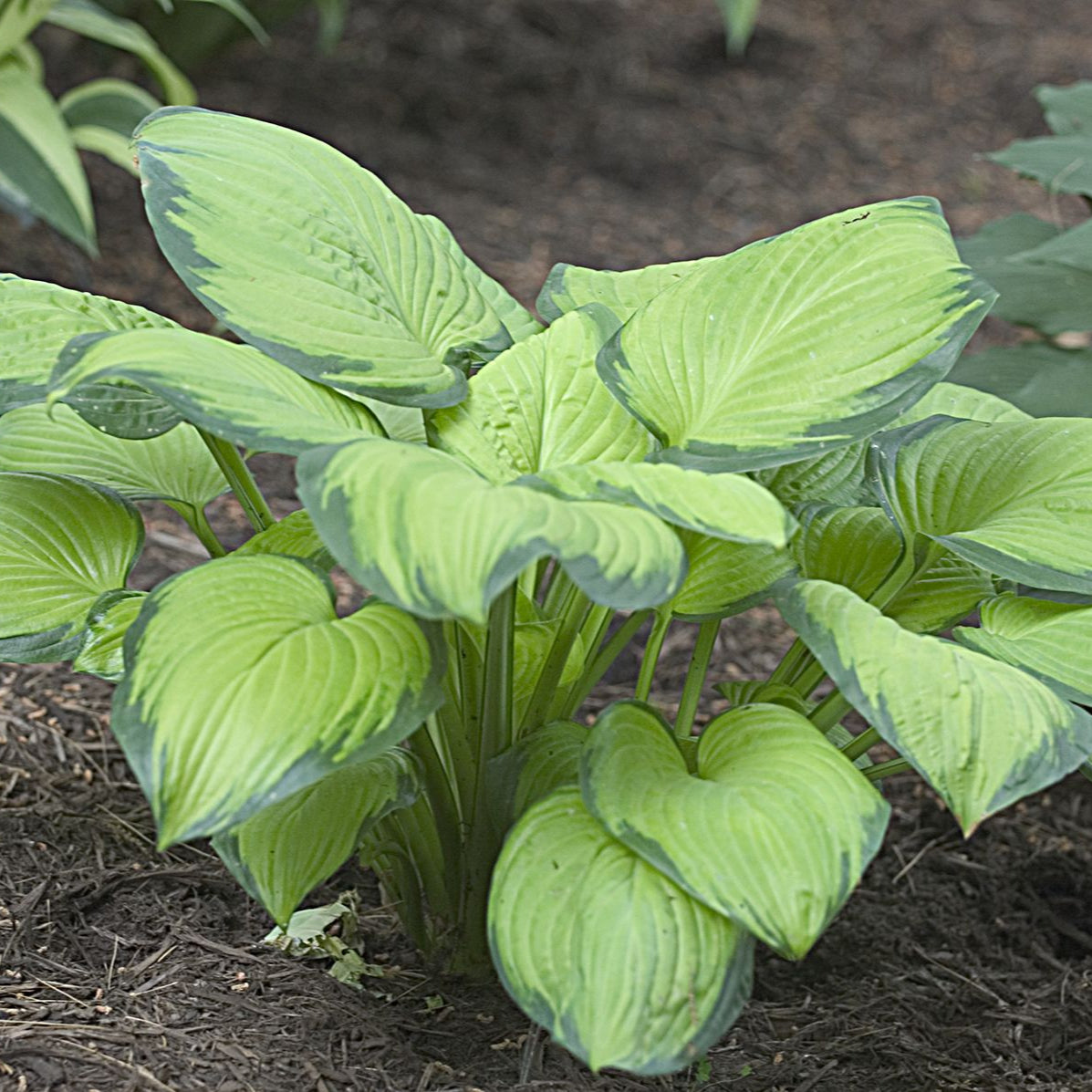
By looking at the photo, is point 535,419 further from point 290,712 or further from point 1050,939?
point 1050,939

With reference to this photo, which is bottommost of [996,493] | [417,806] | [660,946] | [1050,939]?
[1050,939]

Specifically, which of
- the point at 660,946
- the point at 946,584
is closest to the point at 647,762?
the point at 660,946

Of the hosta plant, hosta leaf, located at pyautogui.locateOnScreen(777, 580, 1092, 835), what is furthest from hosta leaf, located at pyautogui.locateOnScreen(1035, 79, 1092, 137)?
hosta leaf, located at pyautogui.locateOnScreen(777, 580, 1092, 835)

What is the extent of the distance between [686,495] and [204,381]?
32 cm

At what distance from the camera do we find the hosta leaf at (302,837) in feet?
3.14

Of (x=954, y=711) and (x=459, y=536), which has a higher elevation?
(x=459, y=536)

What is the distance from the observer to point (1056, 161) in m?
1.84

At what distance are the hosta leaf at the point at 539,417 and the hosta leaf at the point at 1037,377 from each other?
863mm

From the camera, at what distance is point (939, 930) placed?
4.41 ft

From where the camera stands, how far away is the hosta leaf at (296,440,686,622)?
2.50 ft

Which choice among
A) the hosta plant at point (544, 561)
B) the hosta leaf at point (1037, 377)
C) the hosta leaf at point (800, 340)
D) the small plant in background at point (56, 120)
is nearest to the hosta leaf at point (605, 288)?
the hosta plant at point (544, 561)

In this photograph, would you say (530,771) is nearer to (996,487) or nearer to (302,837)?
(302,837)

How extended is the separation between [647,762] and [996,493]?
0.40 meters

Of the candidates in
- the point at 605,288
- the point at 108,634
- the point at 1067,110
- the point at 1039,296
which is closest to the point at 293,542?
the point at 108,634
